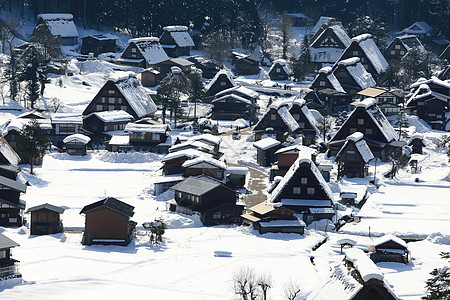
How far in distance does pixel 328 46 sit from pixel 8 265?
6241cm


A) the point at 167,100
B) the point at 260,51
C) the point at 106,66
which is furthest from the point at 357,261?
the point at 260,51

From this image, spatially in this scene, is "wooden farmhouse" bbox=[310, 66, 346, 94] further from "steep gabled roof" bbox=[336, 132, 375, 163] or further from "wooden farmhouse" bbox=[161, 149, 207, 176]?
"wooden farmhouse" bbox=[161, 149, 207, 176]

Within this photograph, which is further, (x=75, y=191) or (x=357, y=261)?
(x=75, y=191)

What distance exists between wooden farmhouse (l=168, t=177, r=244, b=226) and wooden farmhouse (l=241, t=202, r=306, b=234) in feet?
4.13

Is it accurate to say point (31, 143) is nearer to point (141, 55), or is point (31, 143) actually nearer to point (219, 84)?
point (219, 84)

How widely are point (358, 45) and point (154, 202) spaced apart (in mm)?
41645

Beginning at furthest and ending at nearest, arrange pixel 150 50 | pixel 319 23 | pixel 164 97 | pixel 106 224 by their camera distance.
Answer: pixel 319 23, pixel 150 50, pixel 164 97, pixel 106 224

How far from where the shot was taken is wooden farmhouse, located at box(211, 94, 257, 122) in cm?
7212

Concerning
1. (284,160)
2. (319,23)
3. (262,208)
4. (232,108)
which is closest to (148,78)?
(232,108)

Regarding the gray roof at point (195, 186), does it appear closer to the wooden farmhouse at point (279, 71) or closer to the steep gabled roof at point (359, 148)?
the steep gabled roof at point (359, 148)

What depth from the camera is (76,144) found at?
5984cm

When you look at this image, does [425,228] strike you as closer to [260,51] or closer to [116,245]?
[116,245]

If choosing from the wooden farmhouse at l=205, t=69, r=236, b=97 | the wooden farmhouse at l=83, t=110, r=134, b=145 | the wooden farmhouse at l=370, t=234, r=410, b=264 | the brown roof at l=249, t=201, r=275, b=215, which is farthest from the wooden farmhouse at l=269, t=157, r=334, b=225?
the wooden farmhouse at l=205, t=69, r=236, b=97

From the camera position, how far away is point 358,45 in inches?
3334
